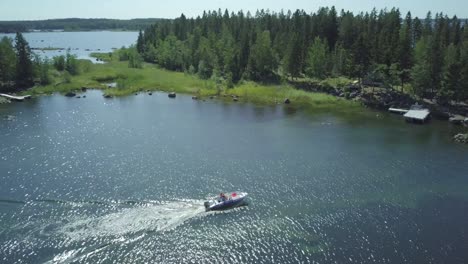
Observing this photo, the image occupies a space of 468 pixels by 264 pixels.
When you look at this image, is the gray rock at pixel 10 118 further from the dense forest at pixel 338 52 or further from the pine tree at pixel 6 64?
the dense forest at pixel 338 52

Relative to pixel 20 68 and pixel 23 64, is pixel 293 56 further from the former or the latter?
pixel 20 68

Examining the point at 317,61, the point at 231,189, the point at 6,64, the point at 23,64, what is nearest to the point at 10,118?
→ the point at 6,64

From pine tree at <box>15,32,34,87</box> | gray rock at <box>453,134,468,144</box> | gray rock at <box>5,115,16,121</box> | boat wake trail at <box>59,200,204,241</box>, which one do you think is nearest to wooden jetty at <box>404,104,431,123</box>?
gray rock at <box>453,134,468,144</box>

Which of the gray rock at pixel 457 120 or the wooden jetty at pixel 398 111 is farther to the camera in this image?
the wooden jetty at pixel 398 111

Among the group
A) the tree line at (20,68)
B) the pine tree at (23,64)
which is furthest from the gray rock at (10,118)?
the pine tree at (23,64)

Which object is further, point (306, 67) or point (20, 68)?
point (306, 67)

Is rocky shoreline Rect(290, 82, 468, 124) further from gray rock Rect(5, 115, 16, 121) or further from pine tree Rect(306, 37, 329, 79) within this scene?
gray rock Rect(5, 115, 16, 121)
